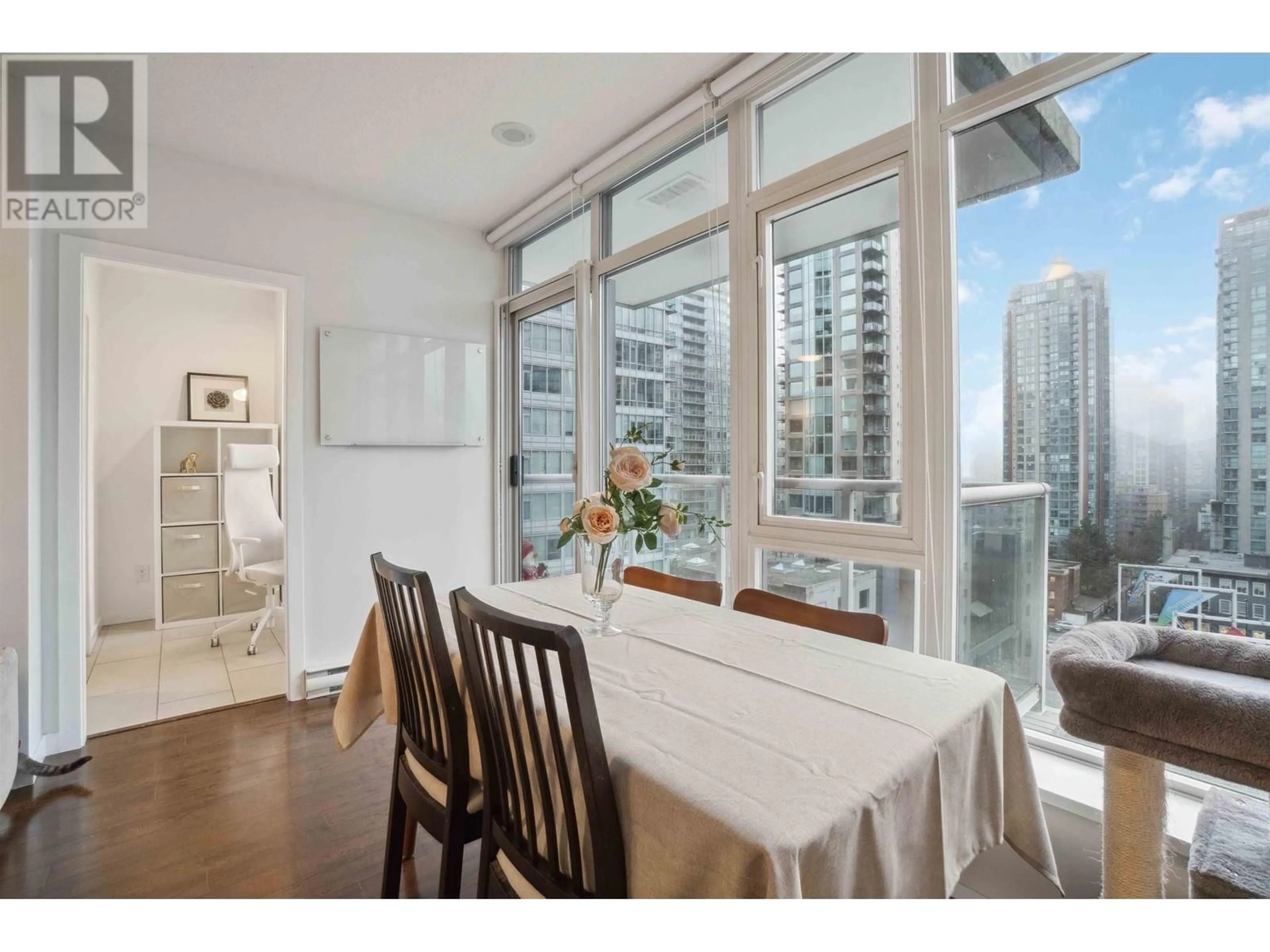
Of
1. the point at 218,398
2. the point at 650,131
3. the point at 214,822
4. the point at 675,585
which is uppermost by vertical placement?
the point at 650,131

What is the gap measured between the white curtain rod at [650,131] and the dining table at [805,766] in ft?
6.66

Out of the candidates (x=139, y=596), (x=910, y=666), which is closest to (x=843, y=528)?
(x=910, y=666)

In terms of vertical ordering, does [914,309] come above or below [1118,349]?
above

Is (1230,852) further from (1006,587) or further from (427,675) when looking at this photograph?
(427,675)

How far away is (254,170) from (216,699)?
9.11 feet

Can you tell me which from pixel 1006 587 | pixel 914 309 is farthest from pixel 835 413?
pixel 1006 587

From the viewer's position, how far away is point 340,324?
3.32 m

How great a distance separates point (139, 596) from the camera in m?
4.39

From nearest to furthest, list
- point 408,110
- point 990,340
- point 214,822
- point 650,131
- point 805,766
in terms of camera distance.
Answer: point 805,766, point 990,340, point 214,822, point 408,110, point 650,131

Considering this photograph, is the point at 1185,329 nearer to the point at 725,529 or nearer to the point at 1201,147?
the point at 1201,147

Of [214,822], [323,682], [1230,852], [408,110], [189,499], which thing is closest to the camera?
[1230,852]

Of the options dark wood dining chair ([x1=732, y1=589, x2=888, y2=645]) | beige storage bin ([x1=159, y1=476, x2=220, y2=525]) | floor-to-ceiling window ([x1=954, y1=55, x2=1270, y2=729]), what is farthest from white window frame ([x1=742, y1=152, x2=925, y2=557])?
beige storage bin ([x1=159, y1=476, x2=220, y2=525])

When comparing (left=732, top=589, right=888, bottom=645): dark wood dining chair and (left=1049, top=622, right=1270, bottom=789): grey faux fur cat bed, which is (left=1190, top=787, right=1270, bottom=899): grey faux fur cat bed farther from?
(left=732, top=589, right=888, bottom=645): dark wood dining chair

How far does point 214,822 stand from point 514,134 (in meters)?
2.98
